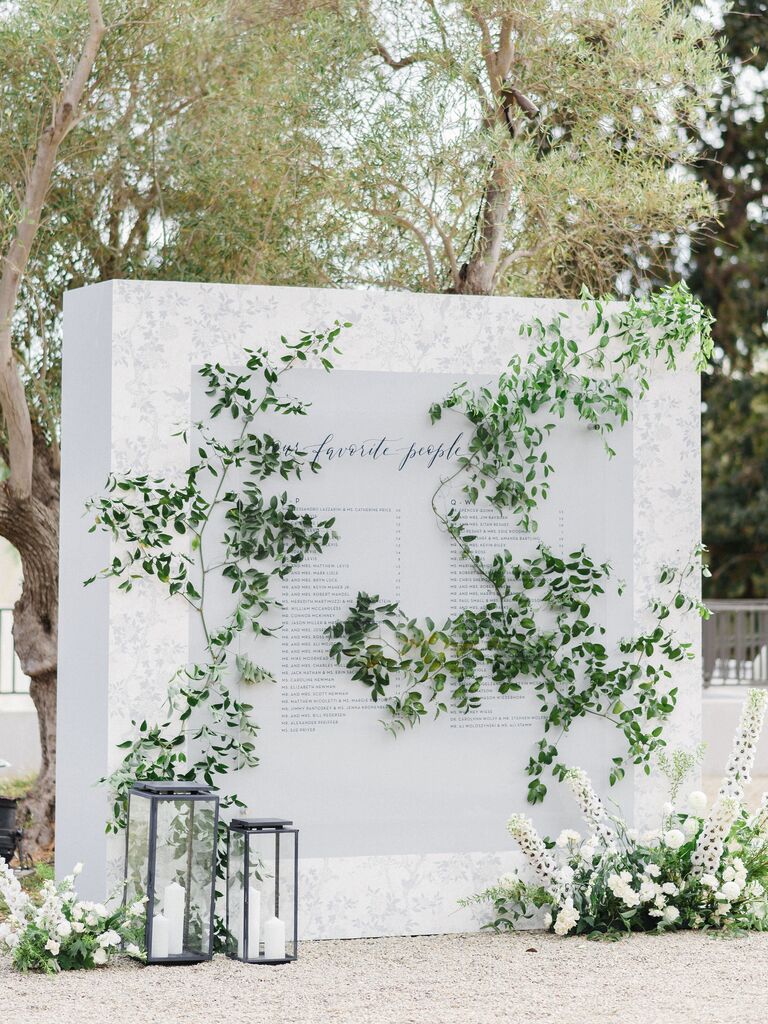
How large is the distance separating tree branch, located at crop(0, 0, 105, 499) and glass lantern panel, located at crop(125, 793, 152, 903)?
3.07m

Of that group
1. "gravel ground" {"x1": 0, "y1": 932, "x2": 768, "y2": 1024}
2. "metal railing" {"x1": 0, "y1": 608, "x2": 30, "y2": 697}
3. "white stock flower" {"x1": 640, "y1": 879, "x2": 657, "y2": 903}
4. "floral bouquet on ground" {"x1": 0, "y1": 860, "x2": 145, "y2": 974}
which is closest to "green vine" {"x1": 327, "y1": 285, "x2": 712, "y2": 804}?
"white stock flower" {"x1": 640, "y1": 879, "x2": 657, "y2": 903}

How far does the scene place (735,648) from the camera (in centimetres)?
1166

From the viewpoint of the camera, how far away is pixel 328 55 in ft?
25.6

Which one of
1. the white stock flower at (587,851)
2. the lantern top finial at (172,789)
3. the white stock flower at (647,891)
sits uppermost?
the lantern top finial at (172,789)

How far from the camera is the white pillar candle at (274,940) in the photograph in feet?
16.2

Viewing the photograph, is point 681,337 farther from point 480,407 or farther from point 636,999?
point 636,999

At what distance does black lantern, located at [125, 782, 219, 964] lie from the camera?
4832 millimetres

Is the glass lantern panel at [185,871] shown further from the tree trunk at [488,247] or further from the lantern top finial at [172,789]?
the tree trunk at [488,247]

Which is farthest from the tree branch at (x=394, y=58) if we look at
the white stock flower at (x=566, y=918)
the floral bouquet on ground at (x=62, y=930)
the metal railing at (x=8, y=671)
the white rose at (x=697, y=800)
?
the metal railing at (x=8, y=671)

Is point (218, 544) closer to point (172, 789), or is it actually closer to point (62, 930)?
point (172, 789)

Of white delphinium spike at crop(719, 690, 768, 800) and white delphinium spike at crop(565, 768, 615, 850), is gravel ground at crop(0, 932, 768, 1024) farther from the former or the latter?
white delphinium spike at crop(719, 690, 768, 800)

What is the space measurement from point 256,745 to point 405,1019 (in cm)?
142

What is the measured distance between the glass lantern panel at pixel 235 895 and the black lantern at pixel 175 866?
0.44 feet

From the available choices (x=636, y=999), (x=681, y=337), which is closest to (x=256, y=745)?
(x=636, y=999)
